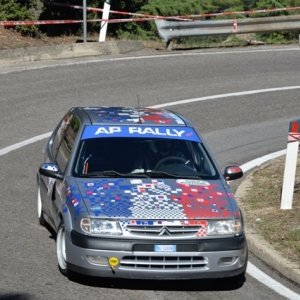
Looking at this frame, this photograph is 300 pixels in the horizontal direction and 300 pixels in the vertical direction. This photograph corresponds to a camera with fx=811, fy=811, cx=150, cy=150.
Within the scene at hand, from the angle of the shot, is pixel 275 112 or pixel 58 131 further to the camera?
pixel 275 112

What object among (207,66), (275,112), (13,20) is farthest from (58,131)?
(13,20)

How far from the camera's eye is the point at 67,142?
9.56 m

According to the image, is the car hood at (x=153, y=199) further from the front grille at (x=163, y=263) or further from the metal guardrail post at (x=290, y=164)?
the metal guardrail post at (x=290, y=164)

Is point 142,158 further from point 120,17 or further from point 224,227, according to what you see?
point 120,17

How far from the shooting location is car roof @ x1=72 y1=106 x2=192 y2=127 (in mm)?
9484

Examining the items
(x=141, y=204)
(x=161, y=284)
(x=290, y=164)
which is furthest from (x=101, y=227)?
(x=290, y=164)

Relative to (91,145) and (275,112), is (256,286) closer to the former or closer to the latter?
(91,145)

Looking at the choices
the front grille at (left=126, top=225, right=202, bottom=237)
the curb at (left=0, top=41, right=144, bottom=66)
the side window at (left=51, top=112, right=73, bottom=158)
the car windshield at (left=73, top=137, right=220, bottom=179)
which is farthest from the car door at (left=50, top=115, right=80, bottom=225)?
the curb at (left=0, top=41, right=144, bottom=66)

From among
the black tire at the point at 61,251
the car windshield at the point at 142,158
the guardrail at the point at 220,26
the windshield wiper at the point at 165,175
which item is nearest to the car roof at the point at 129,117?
the car windshield at the point at 142,158

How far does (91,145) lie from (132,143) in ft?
1.52

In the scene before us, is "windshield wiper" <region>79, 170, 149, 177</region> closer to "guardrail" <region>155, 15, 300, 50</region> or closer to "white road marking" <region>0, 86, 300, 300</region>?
"white road marking" <region>0, 86, 300, 300</region>

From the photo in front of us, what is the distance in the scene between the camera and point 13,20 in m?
22.4

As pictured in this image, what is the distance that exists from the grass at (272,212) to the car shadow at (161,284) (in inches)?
36.9

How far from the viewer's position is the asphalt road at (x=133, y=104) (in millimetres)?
7926
